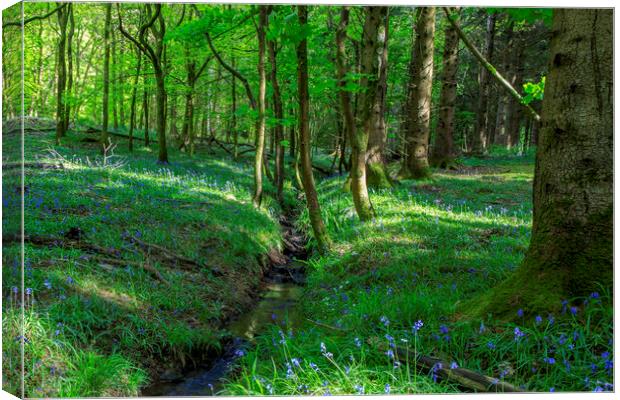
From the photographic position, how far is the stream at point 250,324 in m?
3.99

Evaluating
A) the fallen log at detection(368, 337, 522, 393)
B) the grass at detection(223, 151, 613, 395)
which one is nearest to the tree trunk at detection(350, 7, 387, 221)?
the grass at detection(223, 151, 613, 395)

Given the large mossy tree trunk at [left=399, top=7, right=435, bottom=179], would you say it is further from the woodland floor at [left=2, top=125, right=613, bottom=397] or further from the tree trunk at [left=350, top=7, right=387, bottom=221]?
the tree trunk at [left=350, top=7, right=387, bottom=221]

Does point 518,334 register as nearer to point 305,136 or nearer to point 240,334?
point 240,334

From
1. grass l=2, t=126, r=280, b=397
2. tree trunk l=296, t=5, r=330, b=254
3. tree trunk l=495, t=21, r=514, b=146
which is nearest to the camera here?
grass l=2, t=126, r=280, b=397

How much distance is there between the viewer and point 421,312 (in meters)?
3.92

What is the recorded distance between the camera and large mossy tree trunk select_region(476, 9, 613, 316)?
10.3 feet

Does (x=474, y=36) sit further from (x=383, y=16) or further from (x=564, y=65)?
(x=564, y=65)

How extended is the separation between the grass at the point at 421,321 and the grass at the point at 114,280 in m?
0.90

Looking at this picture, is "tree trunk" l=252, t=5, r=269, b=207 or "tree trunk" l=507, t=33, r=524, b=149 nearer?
"tree trunk" l=252, t=5, r=269, b=207

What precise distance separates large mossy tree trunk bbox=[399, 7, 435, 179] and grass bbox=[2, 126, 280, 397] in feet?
15.3

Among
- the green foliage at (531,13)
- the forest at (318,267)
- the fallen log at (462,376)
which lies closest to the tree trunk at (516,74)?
the forest at (318,267)

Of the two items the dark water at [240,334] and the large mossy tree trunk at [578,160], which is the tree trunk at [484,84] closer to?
the dark water at [240,334]

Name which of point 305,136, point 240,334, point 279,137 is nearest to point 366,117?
point 305,136

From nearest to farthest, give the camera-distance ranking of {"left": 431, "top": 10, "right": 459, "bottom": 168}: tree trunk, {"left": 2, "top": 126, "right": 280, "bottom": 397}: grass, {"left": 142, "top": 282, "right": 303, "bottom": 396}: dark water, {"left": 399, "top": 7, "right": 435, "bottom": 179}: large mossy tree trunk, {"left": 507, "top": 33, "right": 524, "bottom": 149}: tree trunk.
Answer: {"left": 2, "top": 126, "right": 280, "bottom": 397}: grass
{"left": 142, "top": 282, "right": 303, "bottom": 396}: dark water
{"left": 399, "top": 7, "right": 435, "bottom": 179}: large mossy tree trunk
{"left": 431, "top": 10, "right": 459, "bottom": 168}: tree trunk
{"left": 507, "top": 33, "right": 524, "bottom": 149}: tree trunk
